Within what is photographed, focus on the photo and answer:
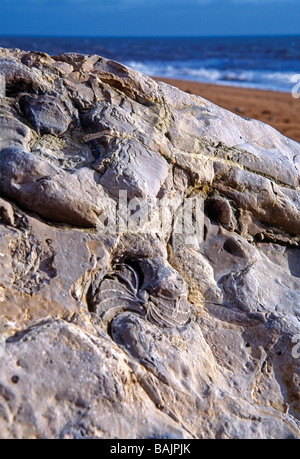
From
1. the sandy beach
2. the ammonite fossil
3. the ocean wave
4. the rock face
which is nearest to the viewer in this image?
the rock face

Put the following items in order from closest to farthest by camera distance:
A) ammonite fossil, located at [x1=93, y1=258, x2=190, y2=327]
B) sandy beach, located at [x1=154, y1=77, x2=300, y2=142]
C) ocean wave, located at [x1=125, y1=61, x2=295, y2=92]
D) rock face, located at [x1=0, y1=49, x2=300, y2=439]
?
rock face, located at [x1=0, y1=49, x2=300, y2=439]
ammonite fossil, located at [x1=93, y1=258, x2=190, y2=327]
sandy beach, located at [x1=154, y1=77, x2=300, y2=142]
ocean wave, located at [x1=125, y1=61, x2=295, y2=92]

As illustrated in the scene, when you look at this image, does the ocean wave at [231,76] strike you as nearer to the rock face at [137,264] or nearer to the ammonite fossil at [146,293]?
the rock face at [137,264]

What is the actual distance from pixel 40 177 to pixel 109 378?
2.95 feet

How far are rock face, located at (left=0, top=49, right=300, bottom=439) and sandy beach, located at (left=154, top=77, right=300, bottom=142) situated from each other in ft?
18.2

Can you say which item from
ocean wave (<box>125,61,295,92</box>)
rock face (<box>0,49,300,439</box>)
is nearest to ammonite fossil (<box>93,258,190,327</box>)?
rock face (<box>0,49,300,439</box>)

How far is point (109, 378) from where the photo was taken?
60.1 inches

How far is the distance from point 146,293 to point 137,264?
0.16m

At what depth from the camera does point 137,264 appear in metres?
2.07

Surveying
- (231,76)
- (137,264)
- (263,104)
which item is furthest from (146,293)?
(231,76)

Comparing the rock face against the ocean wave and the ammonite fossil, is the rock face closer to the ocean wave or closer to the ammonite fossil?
the ammonite fossil

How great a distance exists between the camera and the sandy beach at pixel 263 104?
29.2 ft

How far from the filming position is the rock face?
1521 mm

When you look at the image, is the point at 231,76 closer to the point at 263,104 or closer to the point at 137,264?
the point at 263,104

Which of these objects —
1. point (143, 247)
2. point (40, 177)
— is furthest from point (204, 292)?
point (40, 177)
